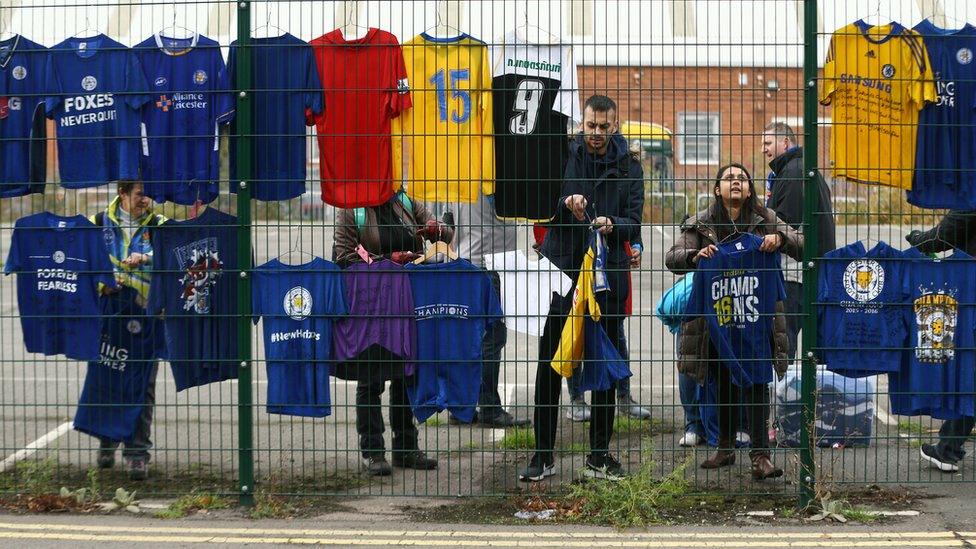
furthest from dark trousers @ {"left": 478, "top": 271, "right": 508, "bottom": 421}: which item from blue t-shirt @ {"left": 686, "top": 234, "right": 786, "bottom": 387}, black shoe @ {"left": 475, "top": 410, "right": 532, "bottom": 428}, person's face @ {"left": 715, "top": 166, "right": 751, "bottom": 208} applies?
person's face @ {"left": 715, "top": 166, "right": 751, "bottom": 208}

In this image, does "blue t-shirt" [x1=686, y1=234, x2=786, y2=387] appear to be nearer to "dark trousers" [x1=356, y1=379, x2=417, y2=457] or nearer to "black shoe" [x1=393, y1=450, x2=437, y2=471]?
"dark trousers" [x1=356, y1=379, x2=417, y2=457]

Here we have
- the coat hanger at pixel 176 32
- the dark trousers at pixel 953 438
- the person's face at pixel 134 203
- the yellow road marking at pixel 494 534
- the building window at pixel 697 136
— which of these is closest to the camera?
the yellow road marking at pixel 494 534

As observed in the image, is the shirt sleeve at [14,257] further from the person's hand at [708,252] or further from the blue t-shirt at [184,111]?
the person's hand at [708,252]

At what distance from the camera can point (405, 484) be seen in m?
6.71

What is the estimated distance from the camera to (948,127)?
624cm

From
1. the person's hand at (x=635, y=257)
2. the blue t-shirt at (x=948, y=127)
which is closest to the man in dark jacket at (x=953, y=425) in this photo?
the blue t-shirt at (x=948, y=127)

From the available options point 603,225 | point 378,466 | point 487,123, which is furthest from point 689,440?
point 487,123

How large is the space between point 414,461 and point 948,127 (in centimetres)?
357

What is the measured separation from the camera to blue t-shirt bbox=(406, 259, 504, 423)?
6234 mm

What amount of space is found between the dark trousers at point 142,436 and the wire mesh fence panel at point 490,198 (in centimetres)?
25

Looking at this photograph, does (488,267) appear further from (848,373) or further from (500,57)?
(848,373)

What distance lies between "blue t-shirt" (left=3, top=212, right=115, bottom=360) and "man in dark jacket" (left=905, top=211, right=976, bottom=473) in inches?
189

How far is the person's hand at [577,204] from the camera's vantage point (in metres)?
6.22

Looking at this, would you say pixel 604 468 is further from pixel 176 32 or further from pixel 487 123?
pixel 176 32
